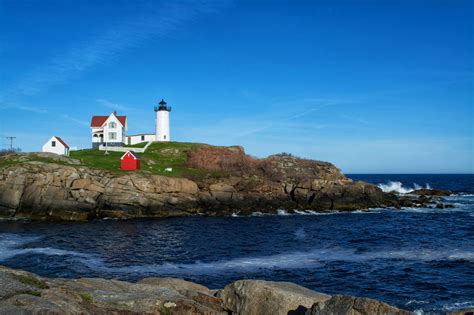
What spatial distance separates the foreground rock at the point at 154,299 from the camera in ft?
35.3

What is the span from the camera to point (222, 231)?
4350cm

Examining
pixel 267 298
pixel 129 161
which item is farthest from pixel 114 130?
pixel 267 298

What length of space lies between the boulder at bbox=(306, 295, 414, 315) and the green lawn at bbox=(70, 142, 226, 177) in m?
51.1

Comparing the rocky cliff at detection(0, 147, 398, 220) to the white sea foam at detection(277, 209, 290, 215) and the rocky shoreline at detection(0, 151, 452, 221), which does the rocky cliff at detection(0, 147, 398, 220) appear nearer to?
the rocky shoreline at detection(0, 151, 452, 221)

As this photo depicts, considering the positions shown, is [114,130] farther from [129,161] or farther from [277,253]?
[277,253]

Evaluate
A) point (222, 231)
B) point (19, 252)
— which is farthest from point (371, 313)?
point (222, 231)

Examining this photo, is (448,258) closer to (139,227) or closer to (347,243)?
(347,243)

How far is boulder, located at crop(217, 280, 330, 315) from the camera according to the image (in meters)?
13.6

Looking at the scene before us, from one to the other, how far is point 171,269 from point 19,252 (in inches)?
544

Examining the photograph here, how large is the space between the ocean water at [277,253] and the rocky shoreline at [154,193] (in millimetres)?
4265

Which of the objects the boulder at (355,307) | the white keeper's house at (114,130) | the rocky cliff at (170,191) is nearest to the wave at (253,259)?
the boulder at (355,307)

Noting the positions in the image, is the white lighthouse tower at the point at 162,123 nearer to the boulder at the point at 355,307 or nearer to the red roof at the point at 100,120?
the red roof at the point at 100,120

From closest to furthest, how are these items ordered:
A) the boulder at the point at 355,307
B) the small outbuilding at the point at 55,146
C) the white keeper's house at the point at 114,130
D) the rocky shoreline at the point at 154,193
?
the boulder at the point at 355,307
the rocky shoreline at the point at 154,193
the small outbuilding at the point at 55,146
the white keeper's house at the point at 114,130

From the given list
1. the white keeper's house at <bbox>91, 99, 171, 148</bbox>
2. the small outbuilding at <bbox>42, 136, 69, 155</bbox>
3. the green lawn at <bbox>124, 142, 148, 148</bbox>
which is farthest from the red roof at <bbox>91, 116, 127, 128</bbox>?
the small outbuilding at <bbox>42, 136, 69, 155</bbox>
